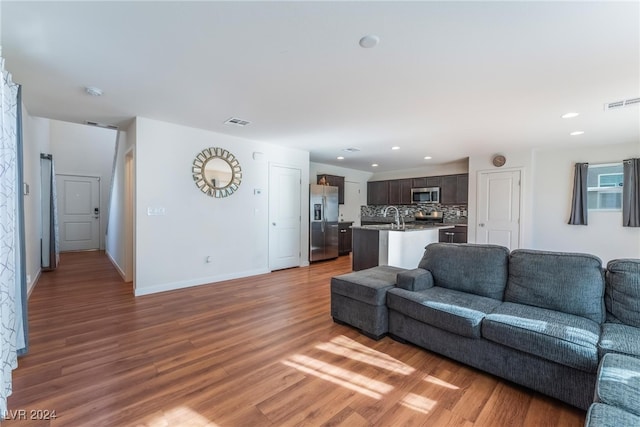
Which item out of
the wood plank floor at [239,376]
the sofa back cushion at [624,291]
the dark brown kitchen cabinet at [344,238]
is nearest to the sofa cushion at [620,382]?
the wood plank floor at [239,376]

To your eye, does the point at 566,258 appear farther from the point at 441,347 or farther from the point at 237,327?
the point at 237,327

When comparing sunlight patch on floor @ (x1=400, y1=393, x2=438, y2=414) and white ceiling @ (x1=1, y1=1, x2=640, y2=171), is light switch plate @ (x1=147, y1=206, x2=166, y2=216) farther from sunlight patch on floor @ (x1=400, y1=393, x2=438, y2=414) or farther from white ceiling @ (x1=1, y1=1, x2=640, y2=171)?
sunlight patch on floor @ (x1=400, y1=393, x2=438, y2=414)

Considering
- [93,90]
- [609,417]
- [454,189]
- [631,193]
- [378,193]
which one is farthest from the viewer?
[378,193]

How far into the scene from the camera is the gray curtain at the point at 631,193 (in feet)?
15.1

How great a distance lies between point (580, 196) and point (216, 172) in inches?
253

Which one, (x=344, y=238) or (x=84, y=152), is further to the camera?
(x=84, y=152)

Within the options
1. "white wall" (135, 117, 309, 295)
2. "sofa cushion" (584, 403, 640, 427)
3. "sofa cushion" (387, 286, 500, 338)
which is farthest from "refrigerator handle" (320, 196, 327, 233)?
"sofa cushion" (584, 403, 640, 427)

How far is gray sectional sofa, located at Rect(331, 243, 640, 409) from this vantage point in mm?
1679

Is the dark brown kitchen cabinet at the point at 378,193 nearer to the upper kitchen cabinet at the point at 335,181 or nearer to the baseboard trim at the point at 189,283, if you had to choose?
the upper kitchen cabinet at the point at 335,181

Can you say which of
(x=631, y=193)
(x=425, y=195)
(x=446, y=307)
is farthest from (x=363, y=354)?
(x=425, y=195)

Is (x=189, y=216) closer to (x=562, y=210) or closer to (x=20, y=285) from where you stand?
(x=20, y=285)

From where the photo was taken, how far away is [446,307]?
2.18 metres

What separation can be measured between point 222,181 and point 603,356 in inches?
178

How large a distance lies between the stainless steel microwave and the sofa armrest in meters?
4.77
